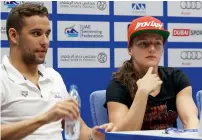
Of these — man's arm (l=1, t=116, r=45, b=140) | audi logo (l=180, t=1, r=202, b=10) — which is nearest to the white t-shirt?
man's arm (l=1, t=116, r=45, b=140)

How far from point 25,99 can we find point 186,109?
856mm

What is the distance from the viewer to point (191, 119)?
7.73 ft

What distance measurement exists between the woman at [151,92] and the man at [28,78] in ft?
0.83

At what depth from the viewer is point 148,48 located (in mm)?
2404

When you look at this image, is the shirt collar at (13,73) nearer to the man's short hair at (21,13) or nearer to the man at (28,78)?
the man at (28,78)

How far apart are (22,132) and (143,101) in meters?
0.60

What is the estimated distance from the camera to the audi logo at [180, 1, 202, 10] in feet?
14.0

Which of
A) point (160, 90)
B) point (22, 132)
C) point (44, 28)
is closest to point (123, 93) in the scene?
point (160, 90)

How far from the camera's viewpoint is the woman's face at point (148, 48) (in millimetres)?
2406

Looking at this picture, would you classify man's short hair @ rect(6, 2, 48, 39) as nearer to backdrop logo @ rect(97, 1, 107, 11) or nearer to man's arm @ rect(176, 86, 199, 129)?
man's arm @ rect(176, 86, 199, 129)

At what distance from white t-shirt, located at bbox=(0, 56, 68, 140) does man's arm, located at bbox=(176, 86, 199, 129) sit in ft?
2.13

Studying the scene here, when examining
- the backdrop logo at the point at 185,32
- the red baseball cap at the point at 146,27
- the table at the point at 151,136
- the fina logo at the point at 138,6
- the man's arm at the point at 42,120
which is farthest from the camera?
the backdrop logo at the point at 185,32

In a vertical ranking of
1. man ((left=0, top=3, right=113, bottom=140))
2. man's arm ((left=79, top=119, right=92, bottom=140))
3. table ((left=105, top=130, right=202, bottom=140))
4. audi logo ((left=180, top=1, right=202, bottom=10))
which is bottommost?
man's arm ((left=79, top=119, right=92, bottom=140))

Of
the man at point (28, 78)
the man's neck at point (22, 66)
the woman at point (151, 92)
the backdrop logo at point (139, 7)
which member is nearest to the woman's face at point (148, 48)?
the woman at point (151, 92)
